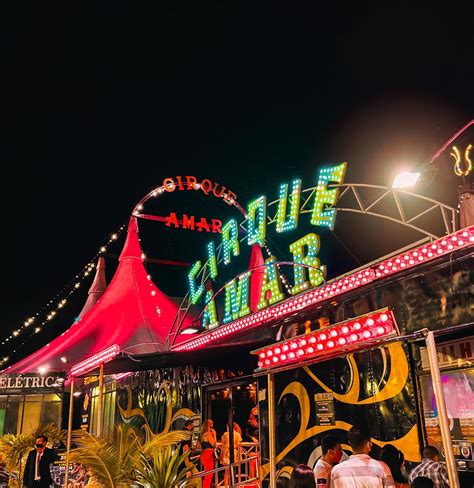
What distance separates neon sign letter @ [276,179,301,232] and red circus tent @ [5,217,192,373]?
6.64 m

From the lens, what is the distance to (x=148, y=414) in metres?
14.5

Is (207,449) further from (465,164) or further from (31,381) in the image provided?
(31,381)

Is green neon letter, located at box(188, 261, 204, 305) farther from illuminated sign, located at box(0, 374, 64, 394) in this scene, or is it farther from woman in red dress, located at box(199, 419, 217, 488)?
illuminated sign, located at box(0, 374, 64, 394)

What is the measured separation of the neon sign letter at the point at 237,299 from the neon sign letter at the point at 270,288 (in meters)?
0.62

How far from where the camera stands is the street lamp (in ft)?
25.5

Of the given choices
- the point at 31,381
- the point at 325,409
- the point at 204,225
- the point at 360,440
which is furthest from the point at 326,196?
the point at 31,381

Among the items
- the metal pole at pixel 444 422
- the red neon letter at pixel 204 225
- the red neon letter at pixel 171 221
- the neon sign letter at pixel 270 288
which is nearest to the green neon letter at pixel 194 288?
the neon sign letter at pixel 270 288

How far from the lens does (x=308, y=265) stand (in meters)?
9.20

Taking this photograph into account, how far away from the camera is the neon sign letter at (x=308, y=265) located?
29.5 ft

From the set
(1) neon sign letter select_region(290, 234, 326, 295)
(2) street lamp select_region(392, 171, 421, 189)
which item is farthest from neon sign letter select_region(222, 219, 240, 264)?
(2) street lamp select_region(392, 171, 421, 189)

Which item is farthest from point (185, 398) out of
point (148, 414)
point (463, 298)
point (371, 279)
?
point (463, 298)

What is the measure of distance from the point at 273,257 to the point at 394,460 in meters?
5.29

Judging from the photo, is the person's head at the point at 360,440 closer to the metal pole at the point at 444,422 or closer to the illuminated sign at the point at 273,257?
the metal pole at the point at 444,422

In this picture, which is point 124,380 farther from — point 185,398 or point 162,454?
point 162,454
